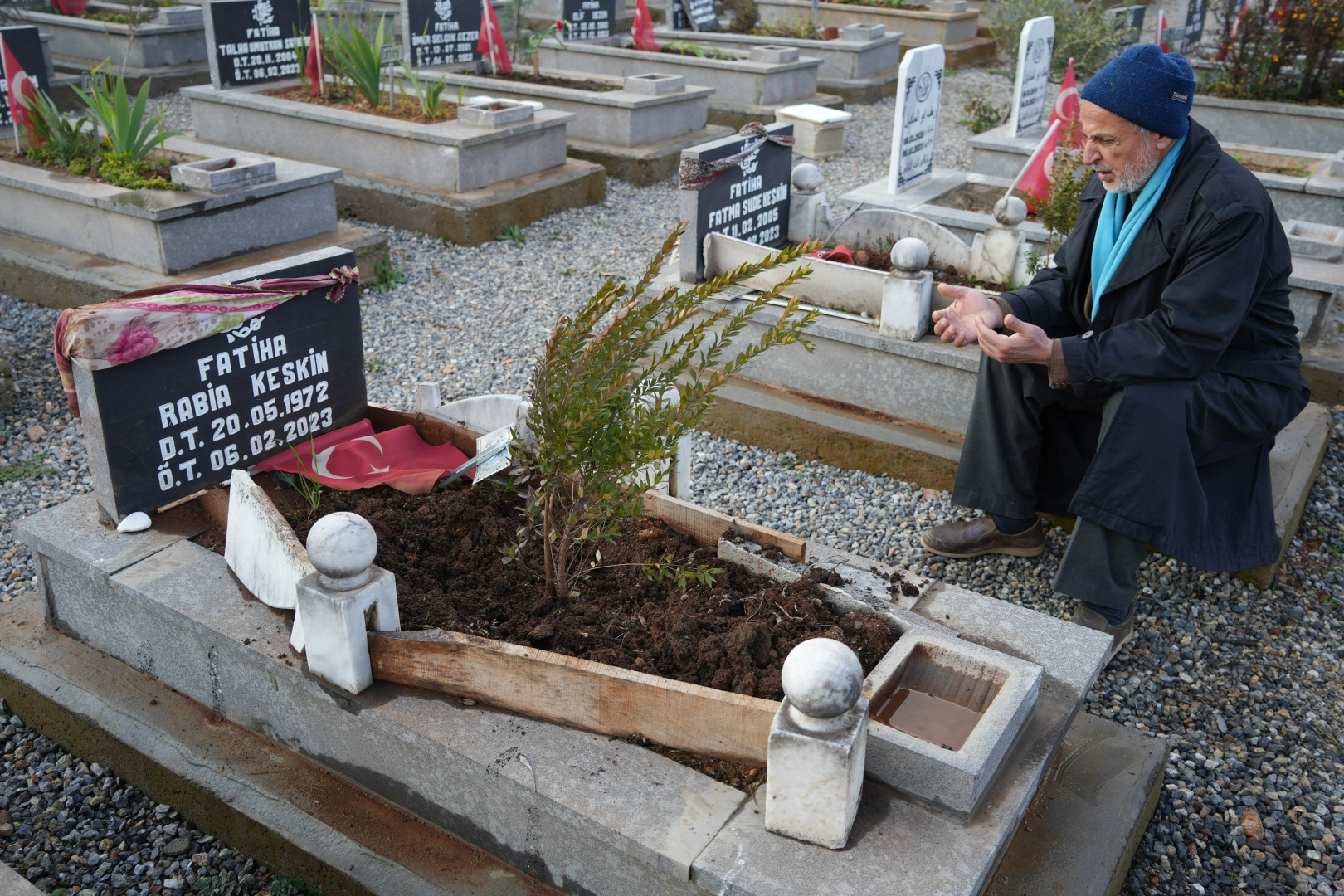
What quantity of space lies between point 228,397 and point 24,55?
566 centimetres

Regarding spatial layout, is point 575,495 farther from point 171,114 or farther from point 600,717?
point 171,114

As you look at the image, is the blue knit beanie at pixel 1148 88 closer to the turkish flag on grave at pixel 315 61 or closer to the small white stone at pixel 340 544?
the small white stone at pixel 340 544

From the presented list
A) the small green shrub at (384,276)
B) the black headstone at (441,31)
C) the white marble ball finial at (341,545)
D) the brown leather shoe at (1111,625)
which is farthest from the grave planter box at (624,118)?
the white marble ball finial at (341,545)

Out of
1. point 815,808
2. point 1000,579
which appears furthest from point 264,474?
point 1000,579

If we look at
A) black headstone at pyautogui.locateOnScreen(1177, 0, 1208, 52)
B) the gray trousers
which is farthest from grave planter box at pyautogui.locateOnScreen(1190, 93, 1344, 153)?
the gray trousers

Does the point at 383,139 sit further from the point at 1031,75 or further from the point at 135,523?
the point at 135,523

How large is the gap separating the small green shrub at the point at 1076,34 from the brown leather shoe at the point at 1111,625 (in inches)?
310

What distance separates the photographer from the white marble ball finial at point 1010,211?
470 cm

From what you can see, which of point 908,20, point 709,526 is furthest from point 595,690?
point 908,20

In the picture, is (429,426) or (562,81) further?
(562,81)

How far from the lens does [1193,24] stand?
460 inches

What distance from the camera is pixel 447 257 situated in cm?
A: 701

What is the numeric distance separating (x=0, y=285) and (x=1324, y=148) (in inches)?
348

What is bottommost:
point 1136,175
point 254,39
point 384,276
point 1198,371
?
point 384,276
